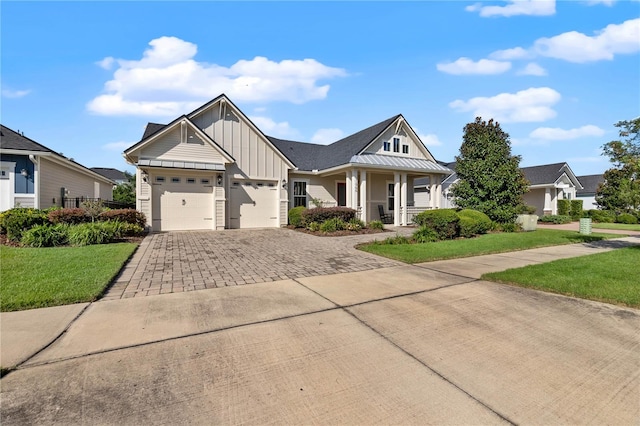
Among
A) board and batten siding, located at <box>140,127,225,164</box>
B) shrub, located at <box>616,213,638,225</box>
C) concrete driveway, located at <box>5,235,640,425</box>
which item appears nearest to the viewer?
concrete driveway, located at <box>5,235,640,425</box>

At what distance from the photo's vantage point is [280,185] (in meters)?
15.8

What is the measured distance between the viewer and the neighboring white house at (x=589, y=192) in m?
34.6

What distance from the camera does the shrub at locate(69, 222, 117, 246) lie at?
29.3ft

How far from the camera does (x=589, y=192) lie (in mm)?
35281

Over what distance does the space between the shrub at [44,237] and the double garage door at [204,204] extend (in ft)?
13.3

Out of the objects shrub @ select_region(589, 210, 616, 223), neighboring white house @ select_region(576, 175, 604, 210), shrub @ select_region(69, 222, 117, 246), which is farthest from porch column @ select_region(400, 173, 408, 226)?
neighboring white house @ select_region(576, 175, 604, 210)

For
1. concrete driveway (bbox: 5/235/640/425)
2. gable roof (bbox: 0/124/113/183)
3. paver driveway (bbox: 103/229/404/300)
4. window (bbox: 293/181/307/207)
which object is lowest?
concrete driveway (bbox: 5/235/640/425)

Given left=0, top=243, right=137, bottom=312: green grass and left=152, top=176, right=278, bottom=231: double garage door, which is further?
left=152, top=176, right=278, bottom=231: double garage door

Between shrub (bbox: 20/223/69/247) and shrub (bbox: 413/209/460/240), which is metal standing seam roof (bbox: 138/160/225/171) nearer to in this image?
shrub (bbox: 20/223/69/247)

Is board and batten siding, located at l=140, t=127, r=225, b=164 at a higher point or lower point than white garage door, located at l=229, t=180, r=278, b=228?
higher

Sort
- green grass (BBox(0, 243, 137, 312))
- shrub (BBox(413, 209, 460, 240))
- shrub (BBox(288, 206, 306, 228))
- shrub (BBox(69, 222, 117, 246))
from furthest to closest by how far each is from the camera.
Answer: shrub (BBox(288, 206, 306, 228)), shrub (BBox(413, 209, 460, 240)), shrub (BBox(69, 222, 117, 246)), green grass (BBox(0, 243, 137, 312))

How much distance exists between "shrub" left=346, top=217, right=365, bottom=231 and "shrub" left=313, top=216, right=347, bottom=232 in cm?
23

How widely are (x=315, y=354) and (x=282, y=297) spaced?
1.76 m

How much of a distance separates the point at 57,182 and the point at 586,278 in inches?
801
